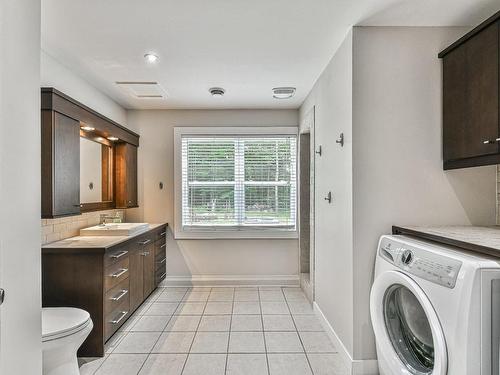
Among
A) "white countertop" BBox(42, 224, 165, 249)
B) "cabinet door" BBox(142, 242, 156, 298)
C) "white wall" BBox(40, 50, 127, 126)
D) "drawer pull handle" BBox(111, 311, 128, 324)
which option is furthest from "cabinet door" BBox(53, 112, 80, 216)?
"cabinet door" BBox(142, 242, 156, 298)

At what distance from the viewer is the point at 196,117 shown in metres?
4.46

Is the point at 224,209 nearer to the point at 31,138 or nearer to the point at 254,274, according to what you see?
the point at 254,274

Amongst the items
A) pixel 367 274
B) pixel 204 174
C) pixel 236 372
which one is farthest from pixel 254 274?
pixel 367 274

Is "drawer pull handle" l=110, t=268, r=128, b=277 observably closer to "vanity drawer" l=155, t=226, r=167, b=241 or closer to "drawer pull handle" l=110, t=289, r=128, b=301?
"drawer pull handle" l=110, t=289, r=128, b=301

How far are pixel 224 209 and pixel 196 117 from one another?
131 cm

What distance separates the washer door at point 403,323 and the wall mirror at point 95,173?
112 inches

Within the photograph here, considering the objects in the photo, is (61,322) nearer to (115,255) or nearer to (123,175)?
(115,255)

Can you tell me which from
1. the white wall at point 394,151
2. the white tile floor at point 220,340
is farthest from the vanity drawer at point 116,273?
the white wall at point 394,151

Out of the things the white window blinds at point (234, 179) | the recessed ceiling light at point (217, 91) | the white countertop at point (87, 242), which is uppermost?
the recessed ceiling light at point (217, 91)

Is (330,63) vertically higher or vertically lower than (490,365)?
higher

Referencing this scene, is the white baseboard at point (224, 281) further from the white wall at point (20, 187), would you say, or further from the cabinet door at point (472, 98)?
the white wall at point (20, 187)

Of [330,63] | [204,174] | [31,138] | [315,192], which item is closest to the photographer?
[31,138]

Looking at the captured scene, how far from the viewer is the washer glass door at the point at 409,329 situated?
5.57ft

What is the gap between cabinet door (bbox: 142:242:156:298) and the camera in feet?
12.0
